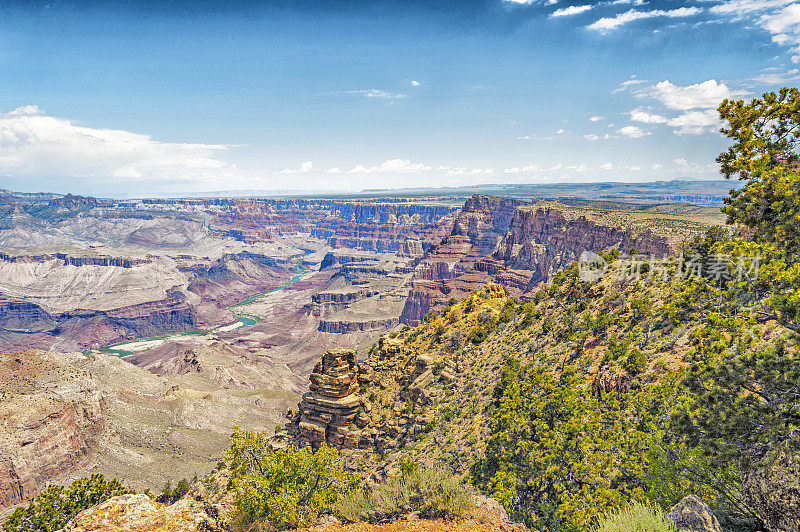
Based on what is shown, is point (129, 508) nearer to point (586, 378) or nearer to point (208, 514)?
point (208, 514)

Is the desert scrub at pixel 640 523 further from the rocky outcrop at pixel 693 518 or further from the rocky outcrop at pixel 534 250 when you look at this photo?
the rocky outcrop at pixel 534 250

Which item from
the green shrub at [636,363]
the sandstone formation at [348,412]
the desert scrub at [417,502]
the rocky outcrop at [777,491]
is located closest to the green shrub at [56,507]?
the sandstone formation at [348,412]

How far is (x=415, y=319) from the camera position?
189625 millimetres

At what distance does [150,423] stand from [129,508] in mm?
71823

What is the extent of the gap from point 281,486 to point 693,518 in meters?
15.9

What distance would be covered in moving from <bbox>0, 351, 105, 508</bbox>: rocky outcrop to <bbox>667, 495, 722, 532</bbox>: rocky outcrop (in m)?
83.2

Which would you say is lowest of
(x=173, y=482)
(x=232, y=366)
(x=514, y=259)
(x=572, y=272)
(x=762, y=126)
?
(x=232, y=366)

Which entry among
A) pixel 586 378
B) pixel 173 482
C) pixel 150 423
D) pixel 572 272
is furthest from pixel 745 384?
pixel 150 423

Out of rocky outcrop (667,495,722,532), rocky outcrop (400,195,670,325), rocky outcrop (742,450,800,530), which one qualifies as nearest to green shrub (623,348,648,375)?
rocky outcrop (742,450,800,530)

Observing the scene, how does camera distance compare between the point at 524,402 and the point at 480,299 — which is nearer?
the point at 524,402

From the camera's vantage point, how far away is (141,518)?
1570 centimetres

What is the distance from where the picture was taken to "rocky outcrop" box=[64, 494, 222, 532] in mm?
15094

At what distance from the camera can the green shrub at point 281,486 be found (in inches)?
629

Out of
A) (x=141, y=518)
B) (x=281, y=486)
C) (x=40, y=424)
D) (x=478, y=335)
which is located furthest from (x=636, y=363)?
(x=40, y=424)
